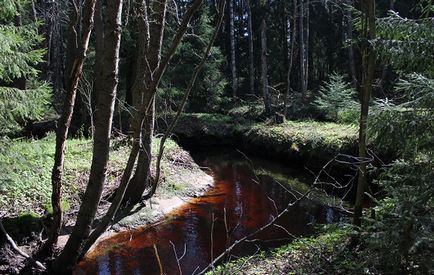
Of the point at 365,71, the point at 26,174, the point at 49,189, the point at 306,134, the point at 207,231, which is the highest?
the point at 365,71

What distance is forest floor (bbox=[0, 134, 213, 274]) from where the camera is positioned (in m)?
7.06

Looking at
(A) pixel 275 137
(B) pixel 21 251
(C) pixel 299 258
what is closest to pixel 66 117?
(B) pixel 21 251

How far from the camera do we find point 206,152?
20.0 m

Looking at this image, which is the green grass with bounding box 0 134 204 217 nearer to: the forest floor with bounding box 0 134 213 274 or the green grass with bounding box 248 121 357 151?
the forest floor with bounding box 0 134 213 274

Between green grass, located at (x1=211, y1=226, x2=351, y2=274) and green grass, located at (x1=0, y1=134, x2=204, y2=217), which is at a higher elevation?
green grass, located at (x1=0, y1=134, x2=204, y2=217)

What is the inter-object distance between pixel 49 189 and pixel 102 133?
3246 mm

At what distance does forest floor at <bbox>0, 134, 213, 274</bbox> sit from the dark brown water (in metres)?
0.48

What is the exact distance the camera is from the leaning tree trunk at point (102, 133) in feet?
19.1

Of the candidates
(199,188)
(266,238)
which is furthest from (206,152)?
(266,238)

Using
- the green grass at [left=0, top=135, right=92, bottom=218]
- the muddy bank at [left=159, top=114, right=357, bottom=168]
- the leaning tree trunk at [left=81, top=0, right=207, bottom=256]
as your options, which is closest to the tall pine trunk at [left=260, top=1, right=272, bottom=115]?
the muddy bank at [left=159, top=114, right=357, bottom=168]

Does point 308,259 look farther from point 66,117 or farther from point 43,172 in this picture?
point 43,172

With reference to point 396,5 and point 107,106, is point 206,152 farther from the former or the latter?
point 396,5

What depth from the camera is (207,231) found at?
9055 millimetres

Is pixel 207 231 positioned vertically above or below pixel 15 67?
below
